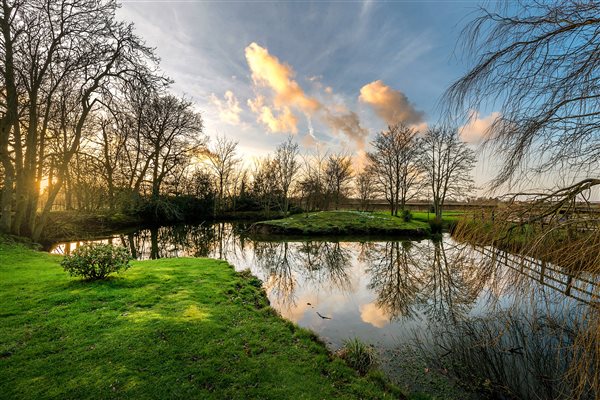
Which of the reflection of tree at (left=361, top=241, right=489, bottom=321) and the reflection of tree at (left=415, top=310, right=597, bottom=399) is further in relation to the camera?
the reflection of tree at (left=415, top=310, right=597, bottom=399)

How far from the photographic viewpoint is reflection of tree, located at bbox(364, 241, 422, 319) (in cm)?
825

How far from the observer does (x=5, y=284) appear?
278 inches

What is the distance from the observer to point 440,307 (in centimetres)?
782

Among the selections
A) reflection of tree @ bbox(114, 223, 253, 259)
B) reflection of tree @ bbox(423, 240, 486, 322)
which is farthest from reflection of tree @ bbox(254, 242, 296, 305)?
reflection of tree @ bbox(423, 240, 486, 322)

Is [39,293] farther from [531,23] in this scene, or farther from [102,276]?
[531,23]

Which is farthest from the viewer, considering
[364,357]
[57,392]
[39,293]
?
[39,293]

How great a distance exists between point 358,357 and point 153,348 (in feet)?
11.4

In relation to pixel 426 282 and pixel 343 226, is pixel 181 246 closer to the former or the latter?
pixel 343 226

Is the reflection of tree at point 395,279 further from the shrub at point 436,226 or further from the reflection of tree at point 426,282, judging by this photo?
the shrub at point 436,226

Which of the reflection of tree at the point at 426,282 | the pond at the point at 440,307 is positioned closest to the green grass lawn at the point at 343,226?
the reflection of tree at the point at 426,282

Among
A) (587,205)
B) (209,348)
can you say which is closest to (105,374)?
(209,348)

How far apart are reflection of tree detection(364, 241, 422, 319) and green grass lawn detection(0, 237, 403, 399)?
12.2 ft

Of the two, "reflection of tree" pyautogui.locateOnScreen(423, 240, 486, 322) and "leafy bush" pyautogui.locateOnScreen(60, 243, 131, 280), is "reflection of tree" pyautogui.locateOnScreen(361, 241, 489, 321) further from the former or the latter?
"leafy bush" pyautogui.locateOnScreen(60, 243, 131, 280)

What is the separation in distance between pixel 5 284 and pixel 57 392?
19.7 feet
